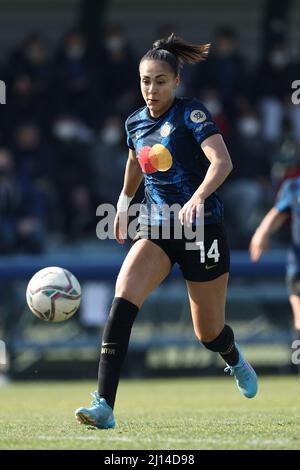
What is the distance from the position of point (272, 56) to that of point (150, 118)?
36.1 ft

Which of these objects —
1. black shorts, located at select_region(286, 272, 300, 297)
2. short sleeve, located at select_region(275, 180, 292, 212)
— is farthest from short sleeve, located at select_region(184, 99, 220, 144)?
black shorts, located at select_region(286, 272, 300, 297)

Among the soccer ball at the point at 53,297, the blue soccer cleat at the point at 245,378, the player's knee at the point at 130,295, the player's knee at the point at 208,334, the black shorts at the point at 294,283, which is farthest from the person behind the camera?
the black shorts at the point at 294,283

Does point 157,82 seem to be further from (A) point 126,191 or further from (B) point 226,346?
(B) point 226,346

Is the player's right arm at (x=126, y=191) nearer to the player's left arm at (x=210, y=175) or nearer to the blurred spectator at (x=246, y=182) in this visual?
the player's left arm at (x=210, y=175)

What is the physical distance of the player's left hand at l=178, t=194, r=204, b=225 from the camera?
6.57 metres

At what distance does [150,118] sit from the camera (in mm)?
7230

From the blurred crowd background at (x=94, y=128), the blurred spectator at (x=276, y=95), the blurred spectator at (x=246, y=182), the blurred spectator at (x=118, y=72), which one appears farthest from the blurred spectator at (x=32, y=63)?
the blurred spectator at (x=276, y=95)

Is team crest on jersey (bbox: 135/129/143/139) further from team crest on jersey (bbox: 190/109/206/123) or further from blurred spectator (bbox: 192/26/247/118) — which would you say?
blurred spectator (bbox: 192/26/247/118)

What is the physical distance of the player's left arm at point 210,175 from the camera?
21.7ft

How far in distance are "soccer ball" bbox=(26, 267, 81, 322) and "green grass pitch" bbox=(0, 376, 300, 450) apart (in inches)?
27.5

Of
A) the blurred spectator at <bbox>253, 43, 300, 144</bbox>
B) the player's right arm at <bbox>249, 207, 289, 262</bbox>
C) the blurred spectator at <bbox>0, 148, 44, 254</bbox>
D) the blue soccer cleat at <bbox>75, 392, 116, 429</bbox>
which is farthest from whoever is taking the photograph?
the blurred spectator at <bbox>253, 43, 300, 144</bbox>

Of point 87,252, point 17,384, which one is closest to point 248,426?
point 17,384

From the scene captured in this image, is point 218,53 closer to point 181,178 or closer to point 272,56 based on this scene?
point 272,56
